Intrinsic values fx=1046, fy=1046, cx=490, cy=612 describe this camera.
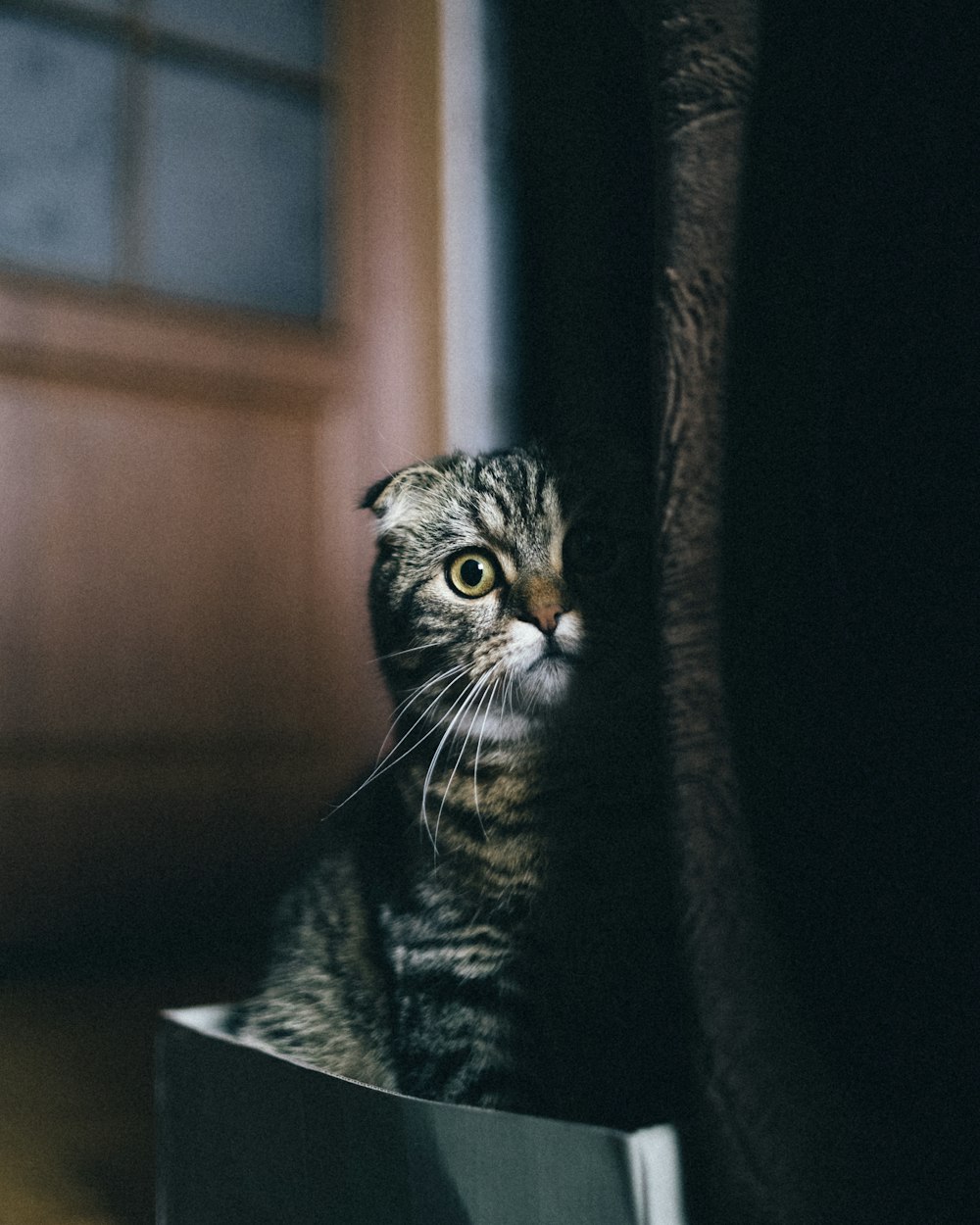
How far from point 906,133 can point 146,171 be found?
168 centimetres

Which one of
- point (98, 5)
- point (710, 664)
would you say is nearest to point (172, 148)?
point (98, 5)

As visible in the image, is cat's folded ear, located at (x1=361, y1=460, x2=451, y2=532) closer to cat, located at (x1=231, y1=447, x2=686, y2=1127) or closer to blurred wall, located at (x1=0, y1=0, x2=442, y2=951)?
cat, located at (x1=231, y1=447, x2=686, y2=1127)

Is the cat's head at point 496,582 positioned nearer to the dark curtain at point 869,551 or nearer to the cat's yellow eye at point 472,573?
the cat's yellow eye at point 472,573

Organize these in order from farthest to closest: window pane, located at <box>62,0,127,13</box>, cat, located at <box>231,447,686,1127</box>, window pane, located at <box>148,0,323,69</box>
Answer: window pane, located at <box>148,0,323,69</box>, window pane, located at <box>62,0,127,13</box>, cat, located at <box>231,447,686,1127</box>

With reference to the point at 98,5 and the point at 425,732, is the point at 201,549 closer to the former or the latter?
the point at 98,5

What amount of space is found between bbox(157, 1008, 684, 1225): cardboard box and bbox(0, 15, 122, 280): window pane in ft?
4.74

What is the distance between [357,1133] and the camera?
0.62m

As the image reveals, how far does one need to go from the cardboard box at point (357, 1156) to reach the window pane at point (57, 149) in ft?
4.74

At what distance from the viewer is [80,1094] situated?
1104 millimetres

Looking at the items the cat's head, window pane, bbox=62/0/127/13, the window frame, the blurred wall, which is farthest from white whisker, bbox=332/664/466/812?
window pane, bbox=62/0/127/13

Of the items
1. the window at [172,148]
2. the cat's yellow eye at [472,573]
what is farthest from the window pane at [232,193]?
the cat's yellow eye at [472,573]

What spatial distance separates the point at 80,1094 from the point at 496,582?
2.48 feet

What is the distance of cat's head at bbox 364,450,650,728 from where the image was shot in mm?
738

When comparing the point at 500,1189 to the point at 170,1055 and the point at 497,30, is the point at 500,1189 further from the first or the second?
the point at 497,30
